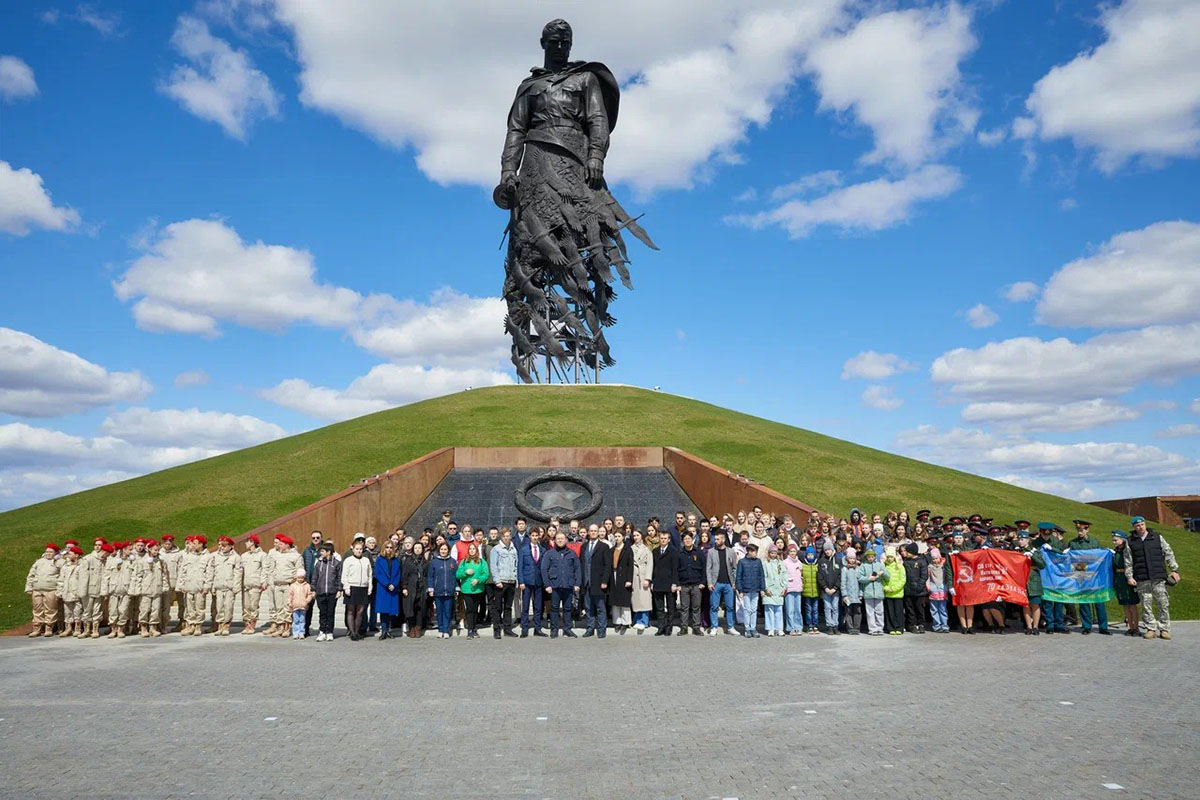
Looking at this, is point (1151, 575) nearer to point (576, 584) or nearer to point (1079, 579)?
point (1079, 579)

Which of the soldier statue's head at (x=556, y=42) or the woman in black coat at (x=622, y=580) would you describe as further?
the soldier statue's head at (x=556, y=42)

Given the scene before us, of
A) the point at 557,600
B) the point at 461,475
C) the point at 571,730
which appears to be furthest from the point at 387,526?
the point at 571,730

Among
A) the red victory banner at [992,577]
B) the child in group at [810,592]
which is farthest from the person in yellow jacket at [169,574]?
the red victory banner at [992,577]

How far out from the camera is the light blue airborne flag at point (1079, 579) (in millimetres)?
11945

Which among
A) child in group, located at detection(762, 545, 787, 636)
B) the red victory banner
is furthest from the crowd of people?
the red victory banner

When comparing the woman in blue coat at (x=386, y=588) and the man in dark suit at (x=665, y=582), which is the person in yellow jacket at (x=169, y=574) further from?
the man in dark suit at (x=665, y=582)

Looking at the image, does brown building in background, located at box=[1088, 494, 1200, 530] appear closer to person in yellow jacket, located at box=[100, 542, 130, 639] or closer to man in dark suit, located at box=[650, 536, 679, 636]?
man in dark suit, located at box=[650, 536, 679, 636]

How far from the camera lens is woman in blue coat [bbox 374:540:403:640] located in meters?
11.8

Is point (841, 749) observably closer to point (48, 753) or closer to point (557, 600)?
point (48, 753)

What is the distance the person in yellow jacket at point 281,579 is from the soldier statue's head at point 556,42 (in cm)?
2998

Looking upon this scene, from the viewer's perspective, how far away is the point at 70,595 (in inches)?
485

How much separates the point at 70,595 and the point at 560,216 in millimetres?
26043

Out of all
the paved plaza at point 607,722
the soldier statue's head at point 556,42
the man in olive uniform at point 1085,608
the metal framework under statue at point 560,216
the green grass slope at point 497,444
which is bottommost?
the paved plaza at point 607,722

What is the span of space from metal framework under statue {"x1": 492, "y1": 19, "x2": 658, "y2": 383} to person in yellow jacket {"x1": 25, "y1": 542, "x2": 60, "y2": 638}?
24308 millimetres
